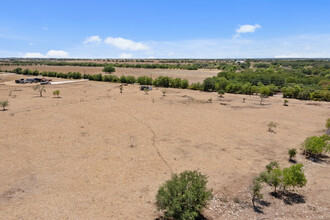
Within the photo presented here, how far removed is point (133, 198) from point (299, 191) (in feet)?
52.0

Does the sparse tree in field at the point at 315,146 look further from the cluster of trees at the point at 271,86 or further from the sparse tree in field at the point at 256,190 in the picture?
the cluster of trees at the point at 271,86

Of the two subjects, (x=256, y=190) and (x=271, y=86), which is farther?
(x=271, y=86)

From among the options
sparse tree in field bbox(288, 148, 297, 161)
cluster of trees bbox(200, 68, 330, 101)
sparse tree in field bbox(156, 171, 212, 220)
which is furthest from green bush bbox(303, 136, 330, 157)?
cluster of trees bbox(200, 68, 330, 101)

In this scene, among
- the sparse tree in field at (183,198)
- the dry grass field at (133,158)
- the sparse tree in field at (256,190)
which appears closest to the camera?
the sparse tree in field at (183,198)

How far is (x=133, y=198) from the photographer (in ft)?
67.4

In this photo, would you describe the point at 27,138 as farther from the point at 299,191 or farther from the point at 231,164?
the point at 299,191

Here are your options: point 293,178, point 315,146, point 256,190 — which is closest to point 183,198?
point 256,190

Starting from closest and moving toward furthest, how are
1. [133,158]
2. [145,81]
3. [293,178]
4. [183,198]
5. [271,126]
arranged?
1. [183,198]
2. [293,178]
3. [133,158]
4. [271,126]
5. [145,81]

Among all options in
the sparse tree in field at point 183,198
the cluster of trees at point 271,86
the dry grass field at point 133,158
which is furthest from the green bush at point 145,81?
the sparse tree in field at point 183,198

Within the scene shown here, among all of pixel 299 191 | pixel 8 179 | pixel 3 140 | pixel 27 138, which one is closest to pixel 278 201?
pixel 299 191

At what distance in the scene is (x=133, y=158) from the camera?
1119 inches

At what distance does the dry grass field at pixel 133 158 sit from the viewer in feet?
64.4

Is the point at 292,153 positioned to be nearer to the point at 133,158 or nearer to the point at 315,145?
the point at 315,145

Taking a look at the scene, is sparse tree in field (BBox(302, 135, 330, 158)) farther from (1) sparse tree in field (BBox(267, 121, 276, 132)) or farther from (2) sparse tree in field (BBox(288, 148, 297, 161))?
(1) sparse tree in field (BBox(267, 121, 276, 132))
